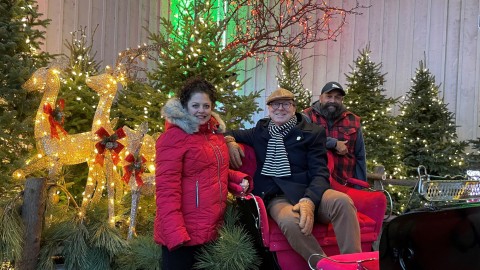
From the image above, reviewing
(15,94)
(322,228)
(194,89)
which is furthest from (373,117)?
(15,94)

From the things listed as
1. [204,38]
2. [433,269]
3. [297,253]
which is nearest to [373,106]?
[204,38]

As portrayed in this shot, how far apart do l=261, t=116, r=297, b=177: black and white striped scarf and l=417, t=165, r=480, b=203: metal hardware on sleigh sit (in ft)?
5.25

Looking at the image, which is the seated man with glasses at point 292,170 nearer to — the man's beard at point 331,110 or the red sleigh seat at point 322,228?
the red sleigh seat at point 322,228

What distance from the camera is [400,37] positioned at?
32.1 ft

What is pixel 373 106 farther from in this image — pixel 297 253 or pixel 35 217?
pixel 35 217

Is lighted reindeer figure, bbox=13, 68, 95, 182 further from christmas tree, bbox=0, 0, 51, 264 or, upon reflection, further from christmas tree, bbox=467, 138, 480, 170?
christmas tree, bbox=467, 138, 480, 170

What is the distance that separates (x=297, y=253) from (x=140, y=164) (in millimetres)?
1630

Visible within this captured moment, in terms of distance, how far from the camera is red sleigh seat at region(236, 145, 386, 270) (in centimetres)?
318

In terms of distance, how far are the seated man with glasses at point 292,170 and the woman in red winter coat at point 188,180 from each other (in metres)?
0.26

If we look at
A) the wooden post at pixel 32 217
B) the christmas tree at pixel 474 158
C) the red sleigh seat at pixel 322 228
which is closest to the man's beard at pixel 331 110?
the red sleigh seat at pixel 322 228

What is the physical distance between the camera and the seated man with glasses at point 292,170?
126 inches

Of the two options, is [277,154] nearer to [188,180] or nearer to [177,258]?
[188,180]

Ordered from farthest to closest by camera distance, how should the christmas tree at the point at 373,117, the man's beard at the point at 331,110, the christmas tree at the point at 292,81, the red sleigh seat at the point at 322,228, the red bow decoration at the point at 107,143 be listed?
the christmas tree at the point at 292,81 → the christmas tree at the point at 373,117 → the man's beard at the point at 331,110 → the red bow decoration at the point at 107,143 → the red sleigh seat at the point at 322,228

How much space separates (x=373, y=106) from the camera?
834cm
